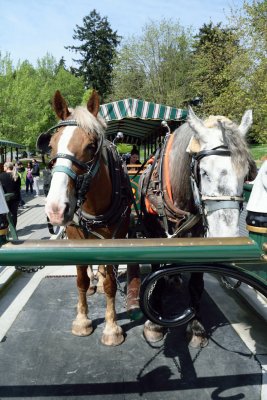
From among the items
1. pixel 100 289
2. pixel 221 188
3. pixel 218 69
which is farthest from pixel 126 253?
pixel 218 69

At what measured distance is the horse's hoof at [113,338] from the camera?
349 cm

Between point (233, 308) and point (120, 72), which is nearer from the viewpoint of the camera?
point (233, 308)

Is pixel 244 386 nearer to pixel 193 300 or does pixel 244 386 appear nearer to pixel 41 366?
pixel 193 300

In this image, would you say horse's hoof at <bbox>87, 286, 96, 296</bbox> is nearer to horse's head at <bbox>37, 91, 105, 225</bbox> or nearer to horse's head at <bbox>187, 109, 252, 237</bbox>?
horse's head at <bbox>37, 91, 105, 225</bbox>

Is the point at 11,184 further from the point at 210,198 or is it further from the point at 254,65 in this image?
the point at 254,65

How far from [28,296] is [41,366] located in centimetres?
158

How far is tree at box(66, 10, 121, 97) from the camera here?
56.4m

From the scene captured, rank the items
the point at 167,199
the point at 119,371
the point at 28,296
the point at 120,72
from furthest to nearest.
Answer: the point at 120,72 → the point at 28,296 → the point at 167,199 → the point at 119,371

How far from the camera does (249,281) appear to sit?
5.95ft

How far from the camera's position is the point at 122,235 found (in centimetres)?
367

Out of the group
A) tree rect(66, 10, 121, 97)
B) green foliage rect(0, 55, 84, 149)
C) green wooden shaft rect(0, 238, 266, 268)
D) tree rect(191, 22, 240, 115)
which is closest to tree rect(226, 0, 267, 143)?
tree rect(191, 22, 240, 115)

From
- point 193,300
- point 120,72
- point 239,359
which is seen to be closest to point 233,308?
point 193,300

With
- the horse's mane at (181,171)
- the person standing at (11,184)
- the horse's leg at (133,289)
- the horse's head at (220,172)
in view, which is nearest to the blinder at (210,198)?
the horse's head at (220,172)

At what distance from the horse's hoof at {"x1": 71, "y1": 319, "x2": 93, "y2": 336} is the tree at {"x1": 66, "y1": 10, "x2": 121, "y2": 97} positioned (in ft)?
177
